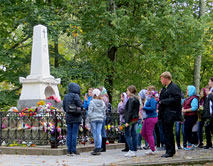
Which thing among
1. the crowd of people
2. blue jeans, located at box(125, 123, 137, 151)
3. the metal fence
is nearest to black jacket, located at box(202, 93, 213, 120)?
the crowd of people

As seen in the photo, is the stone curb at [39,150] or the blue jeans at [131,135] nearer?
the blue jeans at [131,135]

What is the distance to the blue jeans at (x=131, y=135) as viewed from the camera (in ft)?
33.6

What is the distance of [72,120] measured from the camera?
10.5m

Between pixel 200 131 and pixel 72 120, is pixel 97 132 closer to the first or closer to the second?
pixel 72 120

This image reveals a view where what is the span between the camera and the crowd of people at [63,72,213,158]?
31.1ft

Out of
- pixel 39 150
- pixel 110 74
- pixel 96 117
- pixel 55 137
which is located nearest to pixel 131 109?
pixel 96 117

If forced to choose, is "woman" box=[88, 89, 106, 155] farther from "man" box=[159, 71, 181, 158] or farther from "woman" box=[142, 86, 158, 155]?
"man" box=[159, 71, 181, 158]

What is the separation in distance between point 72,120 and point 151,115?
2.02 meters

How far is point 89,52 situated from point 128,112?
15666 millimetres

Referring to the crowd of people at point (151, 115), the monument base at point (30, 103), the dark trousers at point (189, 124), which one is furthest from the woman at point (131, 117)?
the monument base at point (30, 103)

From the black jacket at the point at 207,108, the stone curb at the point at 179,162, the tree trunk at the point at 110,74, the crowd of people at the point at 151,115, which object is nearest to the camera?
the stone curb at the point at 179,162

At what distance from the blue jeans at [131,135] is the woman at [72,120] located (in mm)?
1302

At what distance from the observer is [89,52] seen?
2550 cm

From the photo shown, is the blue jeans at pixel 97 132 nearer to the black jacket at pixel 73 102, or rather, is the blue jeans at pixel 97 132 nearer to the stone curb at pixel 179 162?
the black jacket at pixel 73 102
